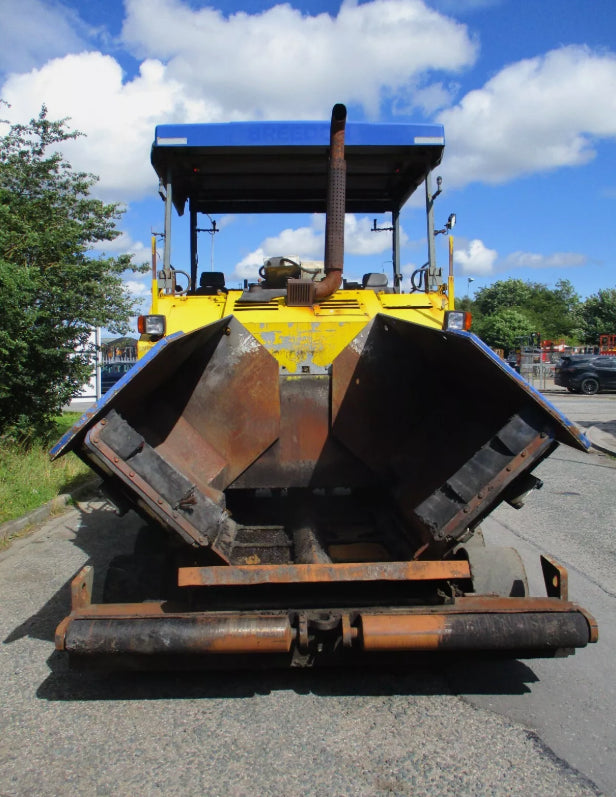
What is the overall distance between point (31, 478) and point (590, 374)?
25.6 metres

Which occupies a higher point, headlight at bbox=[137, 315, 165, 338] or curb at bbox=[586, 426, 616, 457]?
headlight at bbox=[137, 315, 165, 338]

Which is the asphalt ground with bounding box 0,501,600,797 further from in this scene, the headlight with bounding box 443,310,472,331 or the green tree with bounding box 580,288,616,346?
the green tree with bounding box 580,288,616,346

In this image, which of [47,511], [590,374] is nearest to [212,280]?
[47,511]

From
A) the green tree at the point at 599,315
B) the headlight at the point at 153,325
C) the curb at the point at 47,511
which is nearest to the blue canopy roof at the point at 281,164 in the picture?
the headlight at the point at 153,325

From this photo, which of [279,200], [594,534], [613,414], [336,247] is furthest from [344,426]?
[613,414]

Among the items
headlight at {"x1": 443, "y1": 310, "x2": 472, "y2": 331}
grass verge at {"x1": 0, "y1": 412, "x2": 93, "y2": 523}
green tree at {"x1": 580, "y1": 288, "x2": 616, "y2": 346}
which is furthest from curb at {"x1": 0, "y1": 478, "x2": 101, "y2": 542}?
green tree at {"x1": 580, "y1": 288, "x2": 616, "y2": 346}

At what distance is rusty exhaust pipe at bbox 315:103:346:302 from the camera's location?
4281 mm

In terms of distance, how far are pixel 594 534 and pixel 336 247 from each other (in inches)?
166

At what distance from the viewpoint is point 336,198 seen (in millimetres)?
4344

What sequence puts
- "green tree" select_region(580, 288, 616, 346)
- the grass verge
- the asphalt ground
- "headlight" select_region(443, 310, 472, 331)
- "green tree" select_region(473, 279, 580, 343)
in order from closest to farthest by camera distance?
the asphalt ground
"headlight" select_region(443, 310, 472, 331)
the grass verge
"green tree" select_region(580, 288, 616, 346)
"green tree" select_region(473, 279, 580, 343)

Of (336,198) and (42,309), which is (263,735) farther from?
(42,309)

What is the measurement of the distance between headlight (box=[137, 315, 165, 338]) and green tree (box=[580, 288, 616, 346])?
53229mm

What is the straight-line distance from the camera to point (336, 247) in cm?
446

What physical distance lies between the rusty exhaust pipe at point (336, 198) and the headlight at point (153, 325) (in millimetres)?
1177
